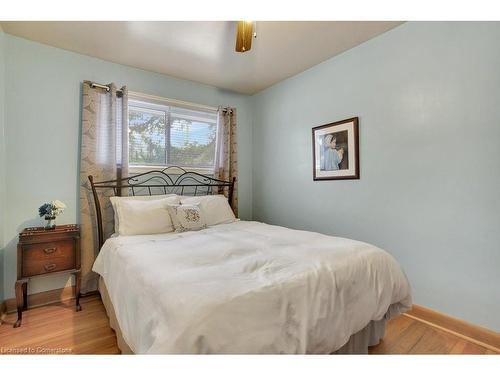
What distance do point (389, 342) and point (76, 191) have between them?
124 inches

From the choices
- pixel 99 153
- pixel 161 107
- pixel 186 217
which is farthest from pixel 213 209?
pixel 161 107

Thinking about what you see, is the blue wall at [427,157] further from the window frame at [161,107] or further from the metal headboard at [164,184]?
the window frame at [161,107]

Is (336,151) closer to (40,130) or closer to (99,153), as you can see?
(99,153)

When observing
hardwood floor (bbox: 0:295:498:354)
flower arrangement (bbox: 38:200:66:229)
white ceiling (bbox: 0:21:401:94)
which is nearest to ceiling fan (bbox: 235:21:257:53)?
white ceiling (bbox: 0:21:401:94)

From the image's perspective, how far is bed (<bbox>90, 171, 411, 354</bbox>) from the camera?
3.04 ft

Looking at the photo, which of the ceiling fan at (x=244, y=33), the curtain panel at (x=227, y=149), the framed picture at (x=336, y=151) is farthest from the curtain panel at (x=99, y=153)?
the framed picture at (x=336, y=151)

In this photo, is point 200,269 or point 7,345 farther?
point 7,345

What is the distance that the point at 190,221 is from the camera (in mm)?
2438

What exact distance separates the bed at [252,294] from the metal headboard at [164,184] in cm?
95

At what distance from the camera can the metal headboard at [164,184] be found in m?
2.56

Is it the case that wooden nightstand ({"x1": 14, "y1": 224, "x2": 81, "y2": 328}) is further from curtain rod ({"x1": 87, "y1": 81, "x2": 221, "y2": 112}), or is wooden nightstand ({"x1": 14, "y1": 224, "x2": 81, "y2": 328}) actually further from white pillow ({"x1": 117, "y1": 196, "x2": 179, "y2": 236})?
curtain rod ({"x1": 87, "y1": 81, "x2": 221, "y2": 112})
